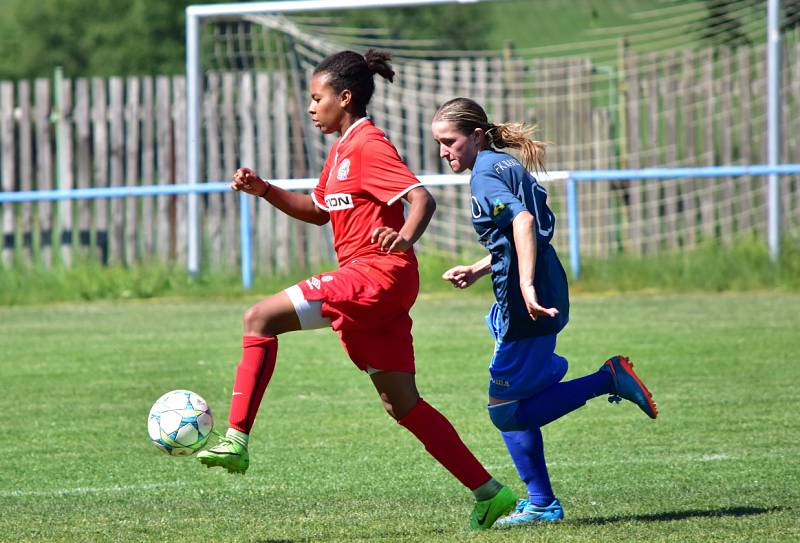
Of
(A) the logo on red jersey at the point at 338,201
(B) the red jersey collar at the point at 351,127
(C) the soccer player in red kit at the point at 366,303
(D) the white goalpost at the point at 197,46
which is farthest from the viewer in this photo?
(D) the white goalpost at the point at 197,46

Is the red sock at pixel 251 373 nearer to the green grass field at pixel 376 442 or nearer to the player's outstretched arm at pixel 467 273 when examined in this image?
the green grass field at pixel 376 442

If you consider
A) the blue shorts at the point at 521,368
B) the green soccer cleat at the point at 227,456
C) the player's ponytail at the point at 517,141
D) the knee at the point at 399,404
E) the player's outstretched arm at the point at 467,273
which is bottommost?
the green soccer cleat at the point at 227,456

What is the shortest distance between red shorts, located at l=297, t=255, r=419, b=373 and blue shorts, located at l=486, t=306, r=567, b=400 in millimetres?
379

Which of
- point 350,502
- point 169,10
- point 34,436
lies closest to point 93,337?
point 34,436

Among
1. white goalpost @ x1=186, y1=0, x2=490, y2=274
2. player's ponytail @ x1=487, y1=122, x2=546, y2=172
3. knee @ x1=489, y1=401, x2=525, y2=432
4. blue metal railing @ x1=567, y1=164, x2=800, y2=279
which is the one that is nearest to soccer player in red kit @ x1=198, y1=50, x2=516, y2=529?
knee @ x1=489, y1=401, x2=525, y2=432

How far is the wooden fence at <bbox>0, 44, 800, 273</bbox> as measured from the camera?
16.9 meters

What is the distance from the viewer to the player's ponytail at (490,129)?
215 inches

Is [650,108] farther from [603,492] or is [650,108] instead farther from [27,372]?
[603,492]

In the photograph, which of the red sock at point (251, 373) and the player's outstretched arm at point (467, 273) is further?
the player's outstretched arm at point (467, 273)

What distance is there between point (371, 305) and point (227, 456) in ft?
2.57

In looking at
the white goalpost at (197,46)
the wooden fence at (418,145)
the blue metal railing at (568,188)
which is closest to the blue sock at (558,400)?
the blue metal railing at (568,188)

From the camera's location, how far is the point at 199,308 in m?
14.5

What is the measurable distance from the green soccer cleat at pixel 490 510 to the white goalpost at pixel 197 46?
11019 mm

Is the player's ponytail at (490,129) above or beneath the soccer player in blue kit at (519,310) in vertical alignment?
above
